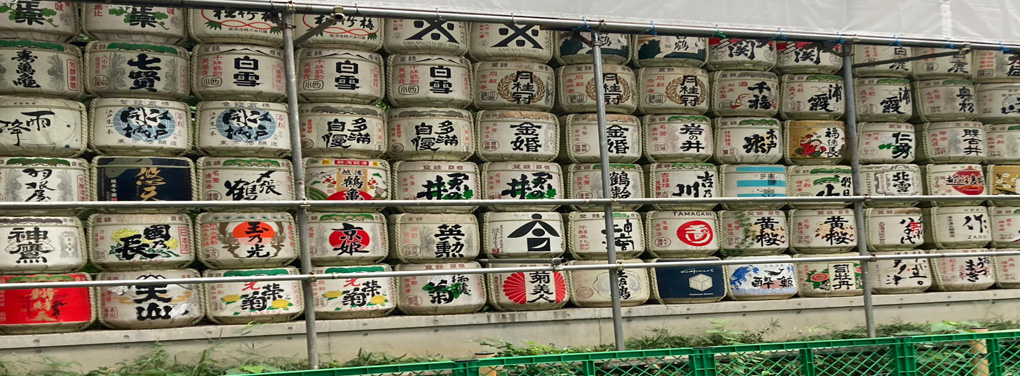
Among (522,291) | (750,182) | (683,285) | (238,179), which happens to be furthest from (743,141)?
(238,179)

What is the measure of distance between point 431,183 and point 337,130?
0.72m

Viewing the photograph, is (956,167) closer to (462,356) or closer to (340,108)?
(462,356)

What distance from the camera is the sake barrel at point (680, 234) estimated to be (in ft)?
27.6

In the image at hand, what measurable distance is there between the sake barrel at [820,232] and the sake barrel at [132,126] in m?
4.57

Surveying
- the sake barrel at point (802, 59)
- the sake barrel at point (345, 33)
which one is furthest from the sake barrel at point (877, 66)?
the sake barrel at point (345, 33)

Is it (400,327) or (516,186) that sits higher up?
(516,186)

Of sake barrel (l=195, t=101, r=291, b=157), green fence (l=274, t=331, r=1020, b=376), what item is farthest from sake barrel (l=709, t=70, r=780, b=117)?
sake barrel (l=195, t=101, r=291, b=157)

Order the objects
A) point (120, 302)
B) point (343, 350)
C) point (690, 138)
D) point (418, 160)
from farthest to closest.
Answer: point (690, 138), point (418, 160), point (343, 350), point (120, 302)

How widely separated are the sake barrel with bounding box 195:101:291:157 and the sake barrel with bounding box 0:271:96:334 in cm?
111

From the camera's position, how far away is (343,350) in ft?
24.3

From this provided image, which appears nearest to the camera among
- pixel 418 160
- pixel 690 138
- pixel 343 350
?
pixel 343 350

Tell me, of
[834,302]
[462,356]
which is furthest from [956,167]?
[462,356]

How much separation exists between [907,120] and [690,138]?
221 centimetres

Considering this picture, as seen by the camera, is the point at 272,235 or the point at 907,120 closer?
the point at 272,235
